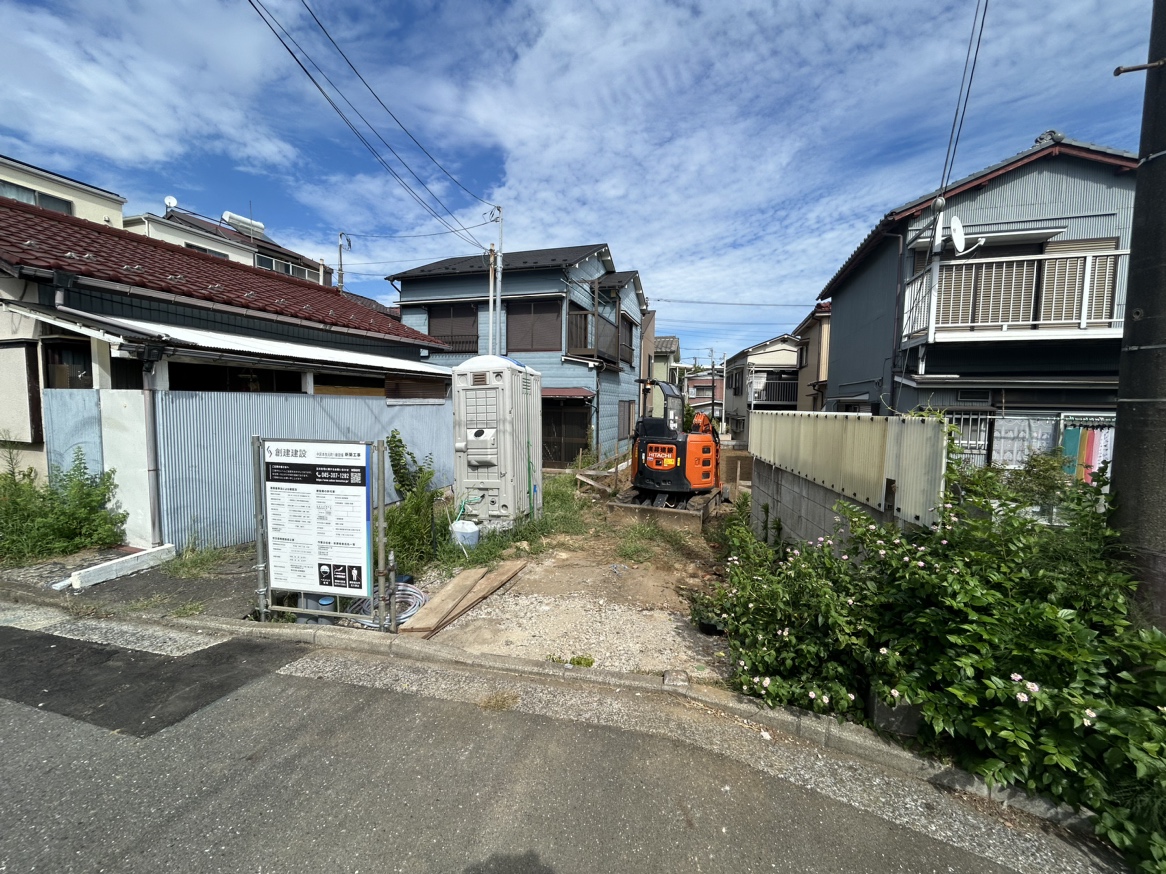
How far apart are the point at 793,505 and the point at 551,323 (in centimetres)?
1029

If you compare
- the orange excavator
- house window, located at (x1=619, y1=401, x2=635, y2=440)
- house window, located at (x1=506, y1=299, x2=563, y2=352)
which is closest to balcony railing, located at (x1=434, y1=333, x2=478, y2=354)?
house window, located at (x1=506, y1=299, x2=563, y2=352)

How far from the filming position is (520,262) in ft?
50.5

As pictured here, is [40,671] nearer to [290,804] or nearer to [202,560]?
[202,560]

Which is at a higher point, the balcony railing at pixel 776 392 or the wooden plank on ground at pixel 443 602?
the balcony railing at pixel 776 392

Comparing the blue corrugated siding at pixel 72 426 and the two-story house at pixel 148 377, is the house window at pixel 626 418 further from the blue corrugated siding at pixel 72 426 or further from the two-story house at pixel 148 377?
the blue corrugated siding at pixel 72 426

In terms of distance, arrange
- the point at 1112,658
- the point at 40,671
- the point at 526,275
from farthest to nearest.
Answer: the point at 526,275, the point at 40,671, the point at 1112,658

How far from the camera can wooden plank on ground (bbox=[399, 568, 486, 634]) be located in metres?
4.34

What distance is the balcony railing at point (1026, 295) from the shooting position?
814 centimetres

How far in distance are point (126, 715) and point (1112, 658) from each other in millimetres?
5539

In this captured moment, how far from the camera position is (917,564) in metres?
2.73

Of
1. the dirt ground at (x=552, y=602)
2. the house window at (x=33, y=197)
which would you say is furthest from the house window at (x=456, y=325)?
the dirt ground at (x=552, y=602)

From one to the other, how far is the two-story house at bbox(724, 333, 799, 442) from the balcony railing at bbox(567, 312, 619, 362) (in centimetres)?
885

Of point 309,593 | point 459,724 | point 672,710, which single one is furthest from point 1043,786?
point 309,593

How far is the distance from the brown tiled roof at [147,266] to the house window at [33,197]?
7298 mm
